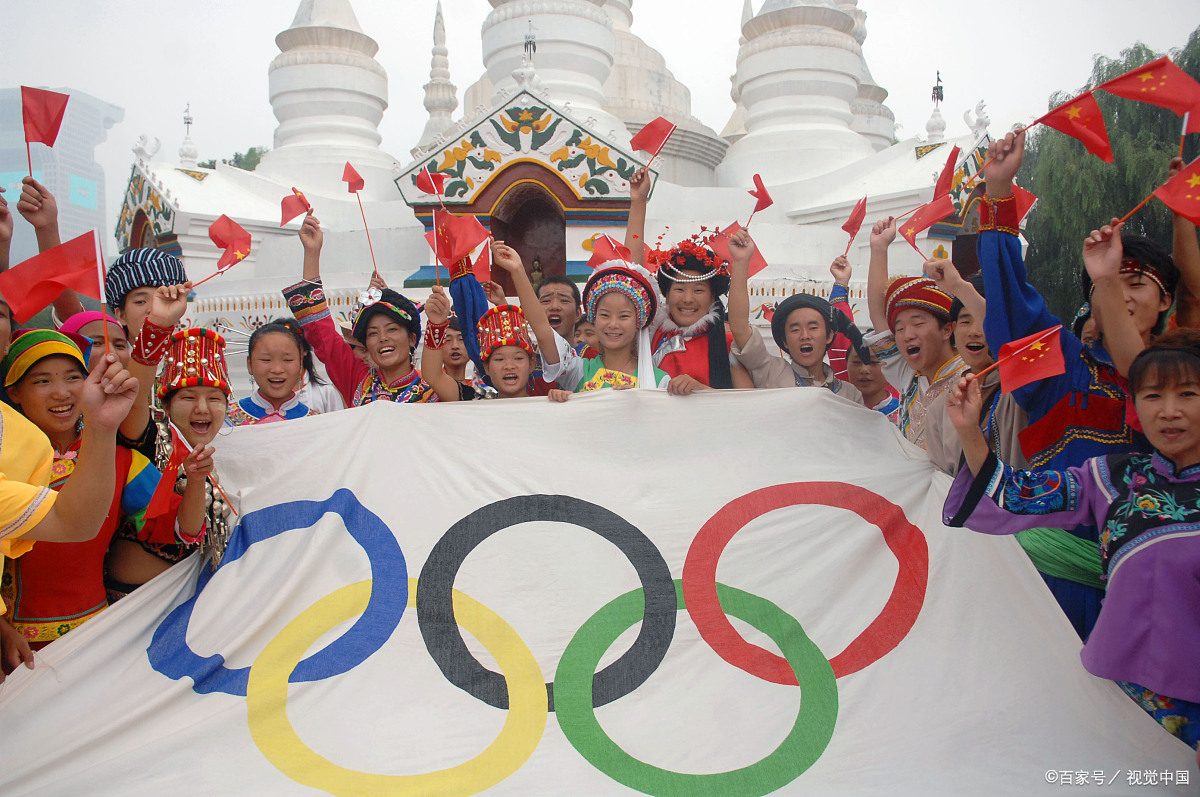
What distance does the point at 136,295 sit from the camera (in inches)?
145

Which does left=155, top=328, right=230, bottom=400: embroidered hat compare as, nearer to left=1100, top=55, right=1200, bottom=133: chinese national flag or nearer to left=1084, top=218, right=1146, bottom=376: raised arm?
left=1084, top=218, right=1146, bottom=376: raised arm

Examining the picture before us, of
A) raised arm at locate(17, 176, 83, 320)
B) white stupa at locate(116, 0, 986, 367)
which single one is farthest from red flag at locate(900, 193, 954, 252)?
white stupa at locate(116, 0, 986, 367)

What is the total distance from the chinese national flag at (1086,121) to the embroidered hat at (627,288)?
1740mm

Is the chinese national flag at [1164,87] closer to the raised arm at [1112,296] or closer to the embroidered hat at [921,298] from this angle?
the raised arm at [1112,296]

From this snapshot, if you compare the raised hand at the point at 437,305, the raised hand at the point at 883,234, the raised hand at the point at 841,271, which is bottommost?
the raised hand at the point at 437,305

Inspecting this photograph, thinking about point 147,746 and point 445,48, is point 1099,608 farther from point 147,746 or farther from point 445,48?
point 445,48

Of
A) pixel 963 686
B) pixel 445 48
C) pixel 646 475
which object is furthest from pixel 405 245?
pixel 445 48

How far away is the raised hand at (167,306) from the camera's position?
285 centimetres

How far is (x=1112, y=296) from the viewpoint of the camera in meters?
2.71

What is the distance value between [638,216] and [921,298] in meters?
1.55

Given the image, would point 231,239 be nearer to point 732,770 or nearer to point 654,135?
point 654,135

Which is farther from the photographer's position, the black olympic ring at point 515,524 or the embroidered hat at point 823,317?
the embroidered hat at point 823,317

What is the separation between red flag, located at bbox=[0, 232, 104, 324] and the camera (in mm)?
2547

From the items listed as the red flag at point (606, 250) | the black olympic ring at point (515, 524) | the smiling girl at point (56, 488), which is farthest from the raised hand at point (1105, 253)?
the smiling girl at point (56, 488)
